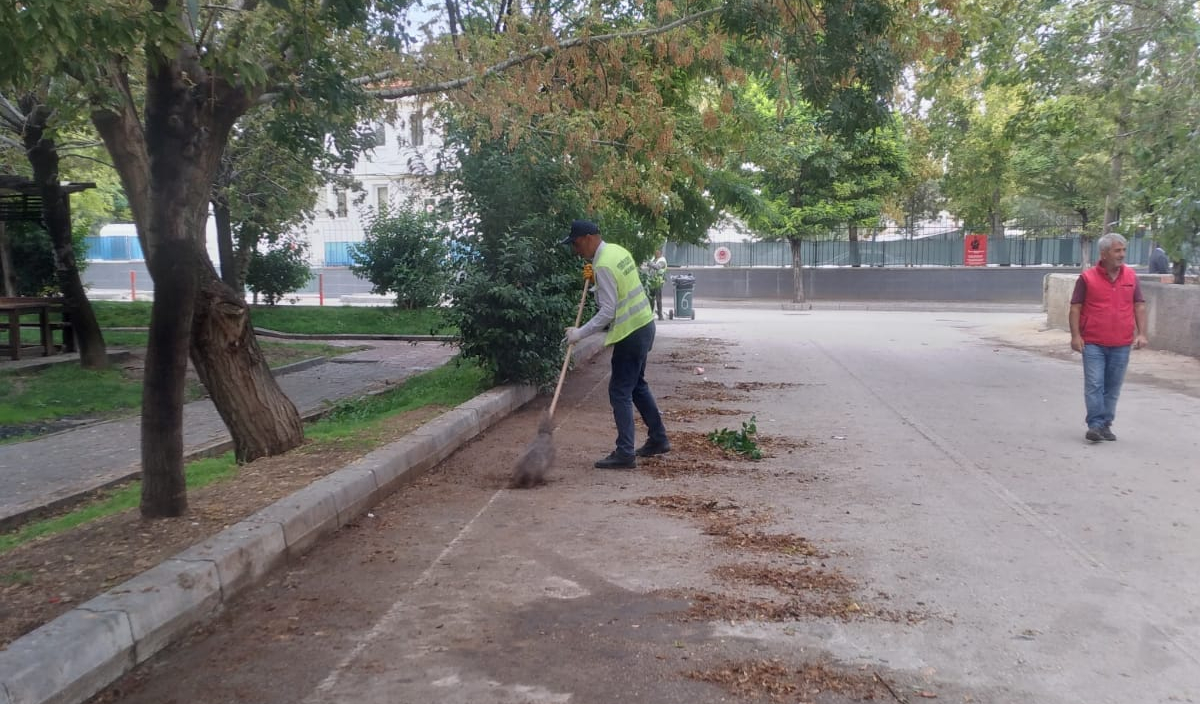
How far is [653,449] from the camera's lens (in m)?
7.90

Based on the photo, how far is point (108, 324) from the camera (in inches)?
765

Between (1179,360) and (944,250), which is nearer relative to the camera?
(1179,360)

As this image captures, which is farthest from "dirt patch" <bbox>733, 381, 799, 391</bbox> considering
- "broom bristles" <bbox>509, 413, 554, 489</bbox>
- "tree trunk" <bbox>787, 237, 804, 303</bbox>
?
"tree trunk" <bbox>787, 237, 804, 303</bbox>

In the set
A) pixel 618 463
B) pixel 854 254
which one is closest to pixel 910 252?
pixel 854 254

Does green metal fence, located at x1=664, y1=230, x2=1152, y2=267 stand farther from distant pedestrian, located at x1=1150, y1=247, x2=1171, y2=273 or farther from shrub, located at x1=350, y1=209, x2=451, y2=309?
distant pedestrian, located at x1=1150, y1=247, x2=1171, y2=273

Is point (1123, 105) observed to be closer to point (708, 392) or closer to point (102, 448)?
point (708, 392)

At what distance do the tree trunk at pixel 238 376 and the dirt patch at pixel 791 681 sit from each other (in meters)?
4.60

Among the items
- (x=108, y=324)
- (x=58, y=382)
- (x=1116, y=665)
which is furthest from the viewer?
(x=108, y=324)

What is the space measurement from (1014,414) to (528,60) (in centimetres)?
600

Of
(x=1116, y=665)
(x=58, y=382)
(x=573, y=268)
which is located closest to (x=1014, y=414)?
(x=573, y=268)

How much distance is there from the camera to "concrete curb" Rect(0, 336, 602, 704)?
3.55 metres

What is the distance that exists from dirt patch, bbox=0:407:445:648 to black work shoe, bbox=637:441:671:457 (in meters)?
2.20

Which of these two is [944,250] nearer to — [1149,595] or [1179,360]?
[1179,360]

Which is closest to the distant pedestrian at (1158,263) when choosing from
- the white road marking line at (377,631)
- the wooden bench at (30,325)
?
the white road marking line at (377,631)
